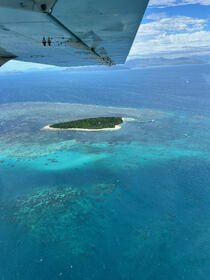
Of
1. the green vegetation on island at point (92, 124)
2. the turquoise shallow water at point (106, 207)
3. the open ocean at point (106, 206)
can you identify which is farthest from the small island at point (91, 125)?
the turquoise shallow water at point (106, 207)

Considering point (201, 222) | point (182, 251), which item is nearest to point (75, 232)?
point (182, 251)

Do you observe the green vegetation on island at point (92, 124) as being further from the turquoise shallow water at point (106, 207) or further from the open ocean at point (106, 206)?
the turquoise shallow water at point (106, 207)

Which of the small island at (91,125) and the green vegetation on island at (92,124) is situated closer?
the small island at (91,125)

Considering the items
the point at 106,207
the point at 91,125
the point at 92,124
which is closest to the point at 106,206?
the point at 106,207

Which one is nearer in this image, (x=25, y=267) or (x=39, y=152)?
(x=25, y=267)

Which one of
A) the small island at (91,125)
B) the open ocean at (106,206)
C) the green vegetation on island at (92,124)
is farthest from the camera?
the green vegetation on island at (92,124)

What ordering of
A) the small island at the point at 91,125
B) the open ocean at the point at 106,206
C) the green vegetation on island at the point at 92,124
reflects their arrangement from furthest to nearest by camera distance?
the green vegetation on island at the point at 92,124 < the small island at the point at 91,125 < the open ocean at the point at 106,206

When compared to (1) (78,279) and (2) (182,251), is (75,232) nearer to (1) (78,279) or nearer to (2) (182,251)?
(1) (78,279)

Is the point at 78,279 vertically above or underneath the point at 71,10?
underneath
